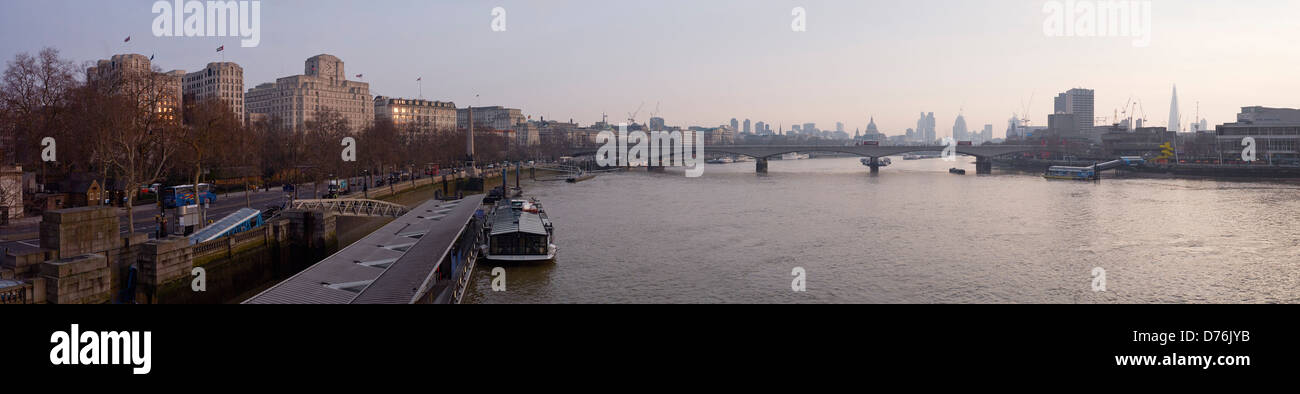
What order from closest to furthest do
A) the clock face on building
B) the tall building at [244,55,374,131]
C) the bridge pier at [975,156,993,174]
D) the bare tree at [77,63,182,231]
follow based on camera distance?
the bare tree at [77,63,182,231] < the bridge pier at [975,156,993,174] < the tall building at [244,55,374,131] < the clock face on building

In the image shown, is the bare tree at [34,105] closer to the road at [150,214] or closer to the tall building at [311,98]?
the road at [150,214]

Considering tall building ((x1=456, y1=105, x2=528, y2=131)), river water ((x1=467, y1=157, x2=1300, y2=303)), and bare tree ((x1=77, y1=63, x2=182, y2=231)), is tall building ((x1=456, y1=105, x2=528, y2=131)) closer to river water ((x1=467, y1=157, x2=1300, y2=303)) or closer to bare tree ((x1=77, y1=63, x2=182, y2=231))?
river water ((x1=467, y1=157, x2=1300, y2=303))

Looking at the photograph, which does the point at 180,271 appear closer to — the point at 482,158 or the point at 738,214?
the point at 738,214

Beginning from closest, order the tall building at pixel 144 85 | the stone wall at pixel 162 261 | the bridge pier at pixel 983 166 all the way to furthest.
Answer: the stone wall at pixel 162 261 → the tall building at pixel 144 85 → the bridge pier at pixel 983 166

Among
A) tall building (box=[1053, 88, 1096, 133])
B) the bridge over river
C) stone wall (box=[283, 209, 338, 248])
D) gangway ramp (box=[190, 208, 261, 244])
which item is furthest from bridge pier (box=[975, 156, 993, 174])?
tall building (box=[1053, 88, 1096, 133])

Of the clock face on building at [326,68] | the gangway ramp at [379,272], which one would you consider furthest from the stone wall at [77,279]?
the clock face on building at [326,68]
